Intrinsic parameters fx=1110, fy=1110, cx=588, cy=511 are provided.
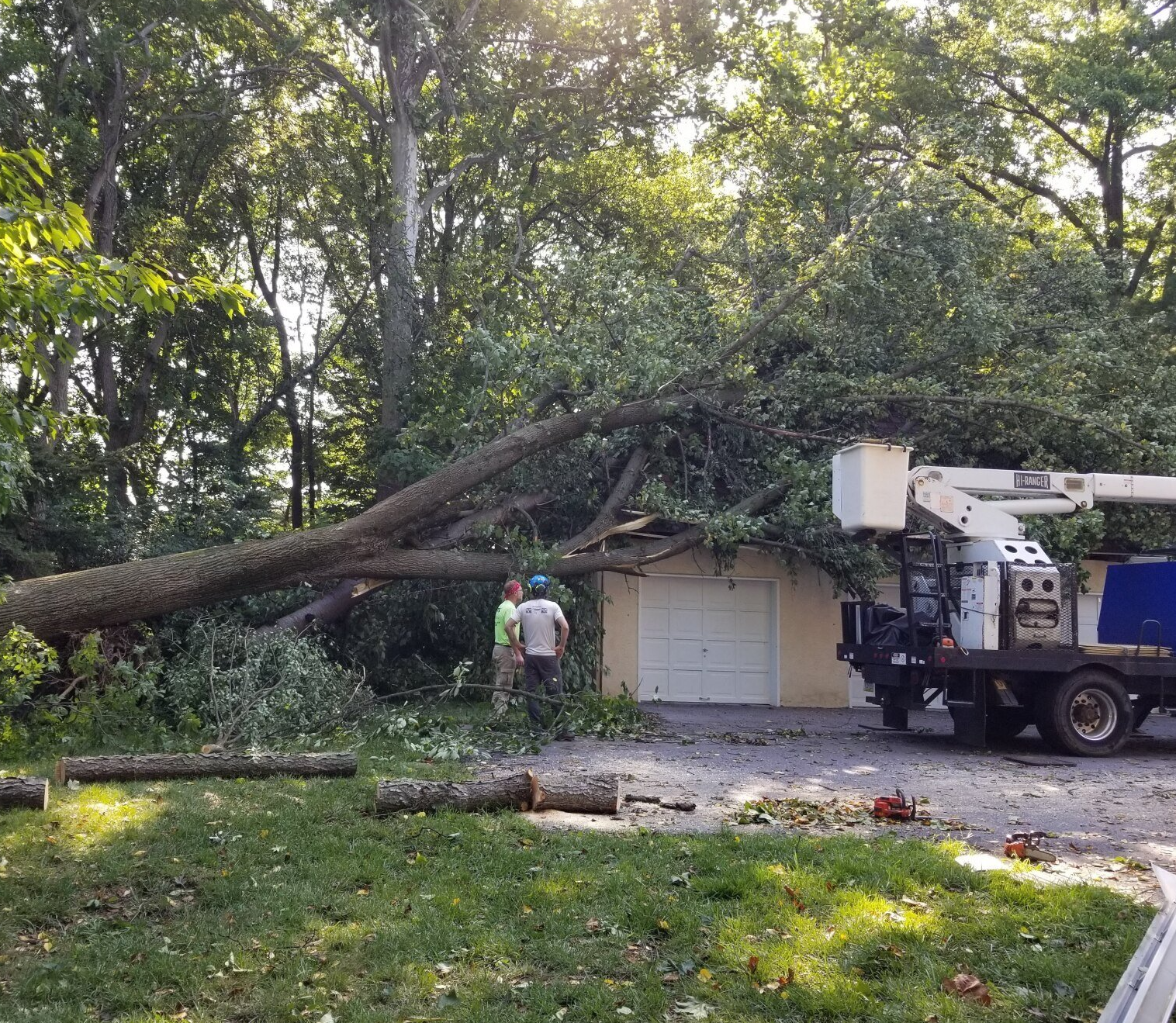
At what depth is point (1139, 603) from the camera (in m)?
13.0

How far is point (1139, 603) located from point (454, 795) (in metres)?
9.43

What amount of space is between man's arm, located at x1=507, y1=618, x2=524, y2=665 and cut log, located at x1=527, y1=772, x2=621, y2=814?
175 inches

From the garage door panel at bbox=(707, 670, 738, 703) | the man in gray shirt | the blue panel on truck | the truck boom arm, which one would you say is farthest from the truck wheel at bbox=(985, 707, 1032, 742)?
the garage door panel at bbox=(707, 670, 738, 703)

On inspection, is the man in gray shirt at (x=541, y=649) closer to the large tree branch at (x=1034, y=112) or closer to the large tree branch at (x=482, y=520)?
the large tree branch at (x=482, y=520)

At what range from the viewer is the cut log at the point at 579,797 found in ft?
24.0

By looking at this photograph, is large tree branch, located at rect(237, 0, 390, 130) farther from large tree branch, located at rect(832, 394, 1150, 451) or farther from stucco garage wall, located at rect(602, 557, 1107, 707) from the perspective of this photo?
large tree branch, located at rect(832, 394, 1150, 451)

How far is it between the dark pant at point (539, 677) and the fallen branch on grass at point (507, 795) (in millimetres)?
3909

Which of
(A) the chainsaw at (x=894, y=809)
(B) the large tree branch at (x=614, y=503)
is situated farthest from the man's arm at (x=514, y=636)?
(A) the chainsaw at (x=894, y=809)

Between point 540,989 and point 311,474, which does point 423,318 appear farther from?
point 540,989

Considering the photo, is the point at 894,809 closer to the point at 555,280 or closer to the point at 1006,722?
the point at 1006,722

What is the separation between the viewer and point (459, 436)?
47.8 ft

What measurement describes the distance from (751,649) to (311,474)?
10761mm

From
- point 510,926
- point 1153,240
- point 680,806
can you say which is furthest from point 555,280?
point 1153,240

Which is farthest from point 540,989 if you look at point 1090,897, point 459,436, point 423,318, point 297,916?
point 423,318
